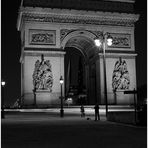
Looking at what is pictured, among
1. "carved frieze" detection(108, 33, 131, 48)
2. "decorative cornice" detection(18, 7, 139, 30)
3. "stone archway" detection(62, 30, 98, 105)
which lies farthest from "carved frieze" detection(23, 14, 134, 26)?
"carved frieze" detection(108, 33, 131, 48)

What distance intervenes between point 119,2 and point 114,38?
17.4 ft

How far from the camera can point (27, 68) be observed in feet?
146

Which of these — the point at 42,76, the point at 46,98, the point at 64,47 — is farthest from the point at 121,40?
the point at 46,98

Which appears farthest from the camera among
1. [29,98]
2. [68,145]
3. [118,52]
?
[118,52]

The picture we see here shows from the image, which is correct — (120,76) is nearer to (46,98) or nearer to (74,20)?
(74,20)

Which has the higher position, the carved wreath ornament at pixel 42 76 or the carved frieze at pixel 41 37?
the carved frieze at pixel 41 37

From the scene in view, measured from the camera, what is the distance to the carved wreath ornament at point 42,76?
146 ft

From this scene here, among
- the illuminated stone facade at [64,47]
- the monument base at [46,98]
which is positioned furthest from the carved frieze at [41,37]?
the monument base at [46,98]

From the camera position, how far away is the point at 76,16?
153ft

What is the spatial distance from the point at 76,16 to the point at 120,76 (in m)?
9.07

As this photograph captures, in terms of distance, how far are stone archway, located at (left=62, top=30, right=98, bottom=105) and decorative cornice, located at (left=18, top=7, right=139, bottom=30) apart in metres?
1.60

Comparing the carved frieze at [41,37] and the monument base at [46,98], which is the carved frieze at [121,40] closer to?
the carved frieze at [41,37]

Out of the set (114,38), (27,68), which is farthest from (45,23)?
(114,38)

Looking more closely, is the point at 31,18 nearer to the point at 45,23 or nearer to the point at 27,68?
the point at 45,23
